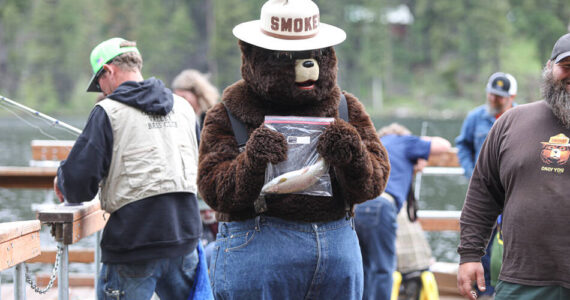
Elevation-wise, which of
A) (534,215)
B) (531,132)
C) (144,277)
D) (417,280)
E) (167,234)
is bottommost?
(417,280)

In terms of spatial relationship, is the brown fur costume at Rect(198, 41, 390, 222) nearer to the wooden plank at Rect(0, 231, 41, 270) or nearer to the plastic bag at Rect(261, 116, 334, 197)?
the plastic bag at Rect(261, 116, 334, 197)

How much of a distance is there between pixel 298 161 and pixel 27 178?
3.36 metres

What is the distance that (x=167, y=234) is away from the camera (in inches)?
119

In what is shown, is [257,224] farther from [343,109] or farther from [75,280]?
[75,280]

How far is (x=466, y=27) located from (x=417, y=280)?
69.5 meters

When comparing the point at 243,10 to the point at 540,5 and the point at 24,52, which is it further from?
the point at 540,5

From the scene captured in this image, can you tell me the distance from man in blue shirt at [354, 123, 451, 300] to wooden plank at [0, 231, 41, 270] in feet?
7.05

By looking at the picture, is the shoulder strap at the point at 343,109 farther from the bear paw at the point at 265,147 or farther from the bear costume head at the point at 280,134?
the bear paw at the point at 265,147

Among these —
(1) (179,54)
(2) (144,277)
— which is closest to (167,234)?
(2) (144,277)

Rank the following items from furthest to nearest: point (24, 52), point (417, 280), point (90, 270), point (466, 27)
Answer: point (466, 27) < point (24, 52) < point (90, 270) < point (417, 280)

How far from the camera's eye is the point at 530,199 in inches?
95.2

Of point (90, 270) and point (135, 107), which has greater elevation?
point (135, 107)

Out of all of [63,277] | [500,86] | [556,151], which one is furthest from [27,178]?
[556,151]

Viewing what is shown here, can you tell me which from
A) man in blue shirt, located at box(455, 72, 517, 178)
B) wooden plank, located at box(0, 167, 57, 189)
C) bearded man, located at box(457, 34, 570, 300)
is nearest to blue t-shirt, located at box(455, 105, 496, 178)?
man in blue shirt, located at box(455, 72, 517, 178)
